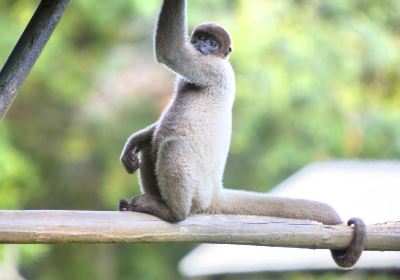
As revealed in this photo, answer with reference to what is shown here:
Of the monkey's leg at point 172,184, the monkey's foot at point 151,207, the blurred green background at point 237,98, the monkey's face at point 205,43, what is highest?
the blurred green background at point 237,98

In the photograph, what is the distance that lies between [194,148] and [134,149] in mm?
461

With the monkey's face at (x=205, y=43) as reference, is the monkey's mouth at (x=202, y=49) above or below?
below

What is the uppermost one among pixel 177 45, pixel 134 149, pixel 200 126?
Answer: pixel 177 45

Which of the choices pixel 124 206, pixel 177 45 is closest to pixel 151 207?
pixel 124 206

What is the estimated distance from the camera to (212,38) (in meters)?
5.74

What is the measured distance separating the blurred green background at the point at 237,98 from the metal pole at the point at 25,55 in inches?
209

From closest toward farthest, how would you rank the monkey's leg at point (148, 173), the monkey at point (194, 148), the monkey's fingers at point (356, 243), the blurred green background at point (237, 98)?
the monkey at point (194, 148), the monkey's fingers at point (356, 243), the monkey's leg at point (148, 173), the blurred green background at point (237, 98)

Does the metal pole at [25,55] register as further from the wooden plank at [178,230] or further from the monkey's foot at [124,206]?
the monkey's foot at [124,206]

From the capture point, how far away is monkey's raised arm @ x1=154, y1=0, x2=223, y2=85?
528cm

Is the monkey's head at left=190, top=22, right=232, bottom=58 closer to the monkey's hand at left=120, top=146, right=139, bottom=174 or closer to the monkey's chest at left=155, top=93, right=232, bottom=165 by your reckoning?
the monkey's chest at left=155, top=93, right=232, bottom=165

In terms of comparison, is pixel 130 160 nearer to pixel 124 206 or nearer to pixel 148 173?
pixel 148 173

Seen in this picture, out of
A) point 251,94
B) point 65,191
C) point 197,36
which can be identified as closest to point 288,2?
point 251,94

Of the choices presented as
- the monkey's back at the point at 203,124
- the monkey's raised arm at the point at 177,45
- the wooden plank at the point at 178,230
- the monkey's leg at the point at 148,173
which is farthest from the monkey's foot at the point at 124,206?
the monkey's raised arm at the point at 177,45

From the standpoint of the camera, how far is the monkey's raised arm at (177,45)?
5281mm
